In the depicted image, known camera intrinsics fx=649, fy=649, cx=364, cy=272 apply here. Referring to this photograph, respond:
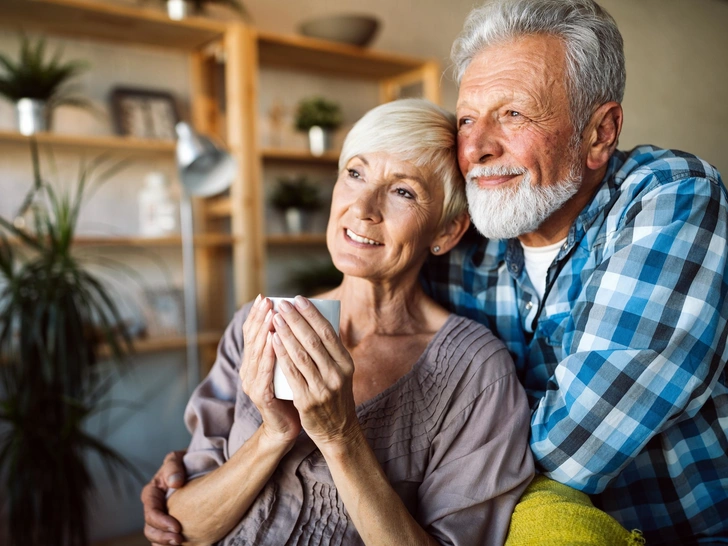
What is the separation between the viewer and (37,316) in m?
2.16

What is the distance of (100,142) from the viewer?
275 centimetres

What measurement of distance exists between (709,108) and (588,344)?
5727mm

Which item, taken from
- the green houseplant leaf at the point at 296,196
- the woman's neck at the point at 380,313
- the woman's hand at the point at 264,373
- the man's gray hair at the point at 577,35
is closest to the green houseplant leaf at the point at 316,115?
the green houseplant leaf at the point at 296,196

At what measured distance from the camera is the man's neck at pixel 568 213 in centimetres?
147

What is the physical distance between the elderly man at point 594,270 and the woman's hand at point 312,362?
44 centimetres

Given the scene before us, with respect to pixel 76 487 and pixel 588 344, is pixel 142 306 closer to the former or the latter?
pixel 76 487

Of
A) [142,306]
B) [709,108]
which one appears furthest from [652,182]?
[709,108]

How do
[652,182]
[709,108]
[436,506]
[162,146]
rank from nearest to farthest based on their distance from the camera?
[436,506] → [652,182] → [162,146] → [709,108]

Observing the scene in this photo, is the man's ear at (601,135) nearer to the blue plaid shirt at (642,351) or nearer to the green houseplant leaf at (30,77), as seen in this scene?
the blue plaid shirt at (642,351)

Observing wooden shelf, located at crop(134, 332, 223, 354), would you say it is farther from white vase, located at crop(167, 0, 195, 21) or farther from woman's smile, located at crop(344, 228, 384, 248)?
woman's smile, located at crop(344, 228, 384, 248)

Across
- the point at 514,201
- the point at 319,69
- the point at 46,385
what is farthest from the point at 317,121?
the point at 514,201

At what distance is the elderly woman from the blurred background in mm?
1485

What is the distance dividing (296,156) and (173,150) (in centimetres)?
68

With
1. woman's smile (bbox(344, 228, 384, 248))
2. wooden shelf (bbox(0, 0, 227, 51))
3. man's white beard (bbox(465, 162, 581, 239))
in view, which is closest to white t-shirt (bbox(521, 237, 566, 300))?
man's white beard (bbox(465, 162, 581, 239))
